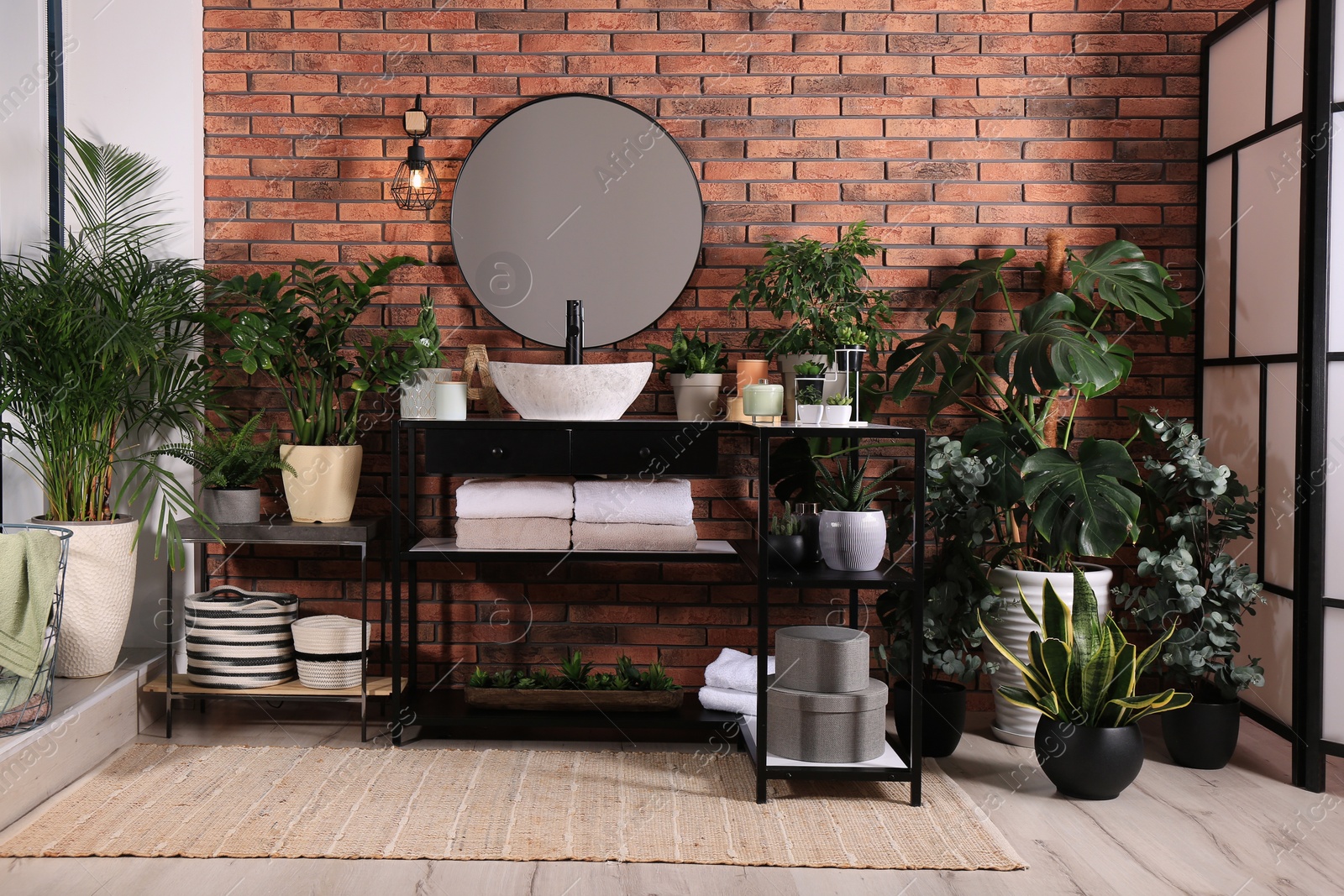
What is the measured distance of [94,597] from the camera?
103 inches

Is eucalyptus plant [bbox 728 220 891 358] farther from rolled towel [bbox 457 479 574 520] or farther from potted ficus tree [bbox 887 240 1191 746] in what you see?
rolled towel [bbox 457 479 574 520]

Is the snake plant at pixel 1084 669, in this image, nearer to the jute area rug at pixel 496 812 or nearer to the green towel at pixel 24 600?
the jute area rug at pixel 496 812

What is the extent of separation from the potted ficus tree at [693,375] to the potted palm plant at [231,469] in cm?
116

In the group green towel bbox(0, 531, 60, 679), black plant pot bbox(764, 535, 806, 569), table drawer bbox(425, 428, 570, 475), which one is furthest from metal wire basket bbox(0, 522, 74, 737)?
black plant pot bbox(764, 535, 806, 569)

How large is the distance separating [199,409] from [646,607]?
161 cm

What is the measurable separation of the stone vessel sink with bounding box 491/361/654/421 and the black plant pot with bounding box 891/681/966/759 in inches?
44.9

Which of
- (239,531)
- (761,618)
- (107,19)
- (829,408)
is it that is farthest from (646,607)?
(107,19)

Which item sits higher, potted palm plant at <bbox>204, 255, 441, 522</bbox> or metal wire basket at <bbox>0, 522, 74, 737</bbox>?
potted palm plant at <bbox>204, 255, 441, 522</bbox>

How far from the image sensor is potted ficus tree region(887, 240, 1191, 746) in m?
2.44

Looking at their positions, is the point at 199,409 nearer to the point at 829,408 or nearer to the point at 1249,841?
the point at 829,408

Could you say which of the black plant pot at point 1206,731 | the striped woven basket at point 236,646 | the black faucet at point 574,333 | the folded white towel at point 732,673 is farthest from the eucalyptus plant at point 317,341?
the black plant pot at point 1206,731

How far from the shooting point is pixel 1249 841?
6.99 feet

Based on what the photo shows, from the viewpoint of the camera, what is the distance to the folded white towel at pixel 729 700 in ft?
8.98

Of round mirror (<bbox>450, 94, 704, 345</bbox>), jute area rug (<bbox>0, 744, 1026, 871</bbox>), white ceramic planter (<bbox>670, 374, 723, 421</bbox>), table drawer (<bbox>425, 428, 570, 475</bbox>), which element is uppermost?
round mirror (<bbox>450, 94, 704, 345</bbox>)
